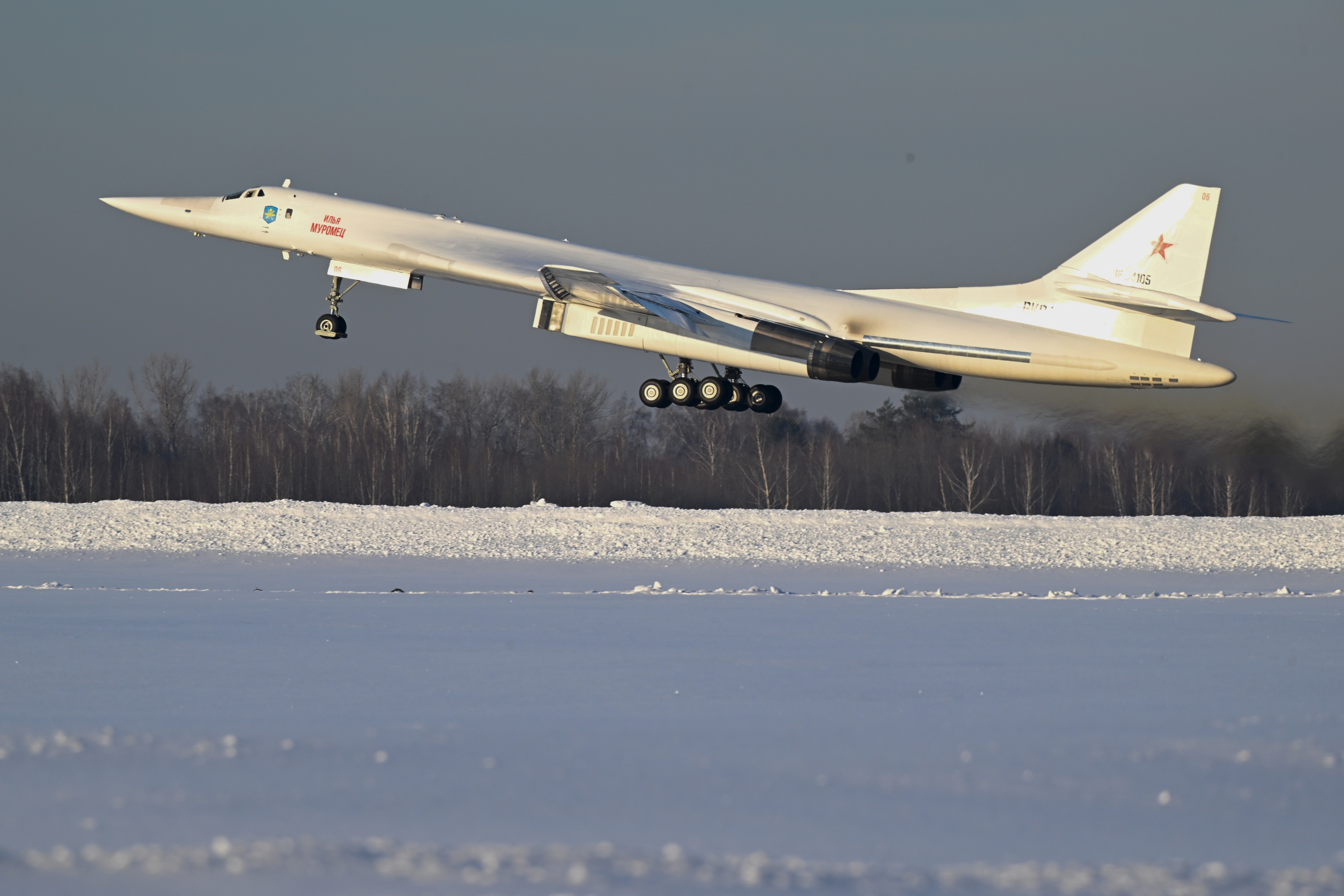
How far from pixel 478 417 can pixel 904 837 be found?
3751 cm

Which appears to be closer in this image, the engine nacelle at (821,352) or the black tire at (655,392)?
the engine nacelle at (821,352)

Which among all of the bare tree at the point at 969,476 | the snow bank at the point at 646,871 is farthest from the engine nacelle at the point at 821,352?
the bare tree at the point at 969,476

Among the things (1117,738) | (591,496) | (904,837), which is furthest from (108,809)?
(591,496)

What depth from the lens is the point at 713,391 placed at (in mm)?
16969

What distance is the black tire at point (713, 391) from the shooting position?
17.0m

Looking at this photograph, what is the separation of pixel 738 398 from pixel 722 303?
4.96ft

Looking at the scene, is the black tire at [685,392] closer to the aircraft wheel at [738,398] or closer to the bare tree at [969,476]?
the aircraft wheel at [738,398]

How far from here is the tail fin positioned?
Answer: 1409cm

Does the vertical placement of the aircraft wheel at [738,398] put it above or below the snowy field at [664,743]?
above

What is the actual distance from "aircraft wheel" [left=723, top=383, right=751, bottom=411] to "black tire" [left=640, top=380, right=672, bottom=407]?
749 millimetres

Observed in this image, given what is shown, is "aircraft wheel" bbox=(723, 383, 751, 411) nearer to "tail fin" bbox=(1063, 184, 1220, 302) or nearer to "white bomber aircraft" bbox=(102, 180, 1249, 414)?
"white bomber aircraft" bbox=(102, 180, 1249, 414)

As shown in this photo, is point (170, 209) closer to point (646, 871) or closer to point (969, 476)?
point (646, 871)

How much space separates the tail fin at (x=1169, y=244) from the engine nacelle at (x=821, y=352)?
277cm

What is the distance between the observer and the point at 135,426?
139 feet
